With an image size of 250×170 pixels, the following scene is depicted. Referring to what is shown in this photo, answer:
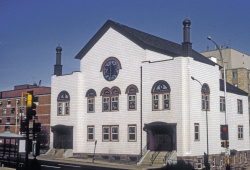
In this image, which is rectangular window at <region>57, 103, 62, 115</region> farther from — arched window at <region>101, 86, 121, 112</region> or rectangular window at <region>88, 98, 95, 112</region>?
arched window at <region>101, 86, 121, 112</region>

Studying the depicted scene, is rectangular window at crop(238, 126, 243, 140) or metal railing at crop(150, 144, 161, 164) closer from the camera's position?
metal railing at crop(150, 144, 161, 164)

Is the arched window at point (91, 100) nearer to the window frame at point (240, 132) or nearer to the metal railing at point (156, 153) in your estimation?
the metal railing at point (156, 153)

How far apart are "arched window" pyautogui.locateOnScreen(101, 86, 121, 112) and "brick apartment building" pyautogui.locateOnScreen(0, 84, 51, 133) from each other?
15292 millimetres

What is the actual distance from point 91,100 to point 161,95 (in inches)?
443

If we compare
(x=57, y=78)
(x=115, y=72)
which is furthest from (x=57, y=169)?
(x=57, y=78)

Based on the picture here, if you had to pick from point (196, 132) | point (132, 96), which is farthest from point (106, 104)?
point (196, 132)

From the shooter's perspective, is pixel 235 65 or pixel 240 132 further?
pixel 235 65

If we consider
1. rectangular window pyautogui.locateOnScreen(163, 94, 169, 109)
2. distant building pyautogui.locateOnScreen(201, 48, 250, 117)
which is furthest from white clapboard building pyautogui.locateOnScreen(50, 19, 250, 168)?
distant building pyautogui.locateOnScreen(201, 48, 250, 117)

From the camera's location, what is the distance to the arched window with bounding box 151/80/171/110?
41531 mm

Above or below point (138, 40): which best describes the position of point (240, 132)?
below

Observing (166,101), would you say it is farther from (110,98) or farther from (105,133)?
(105,133)

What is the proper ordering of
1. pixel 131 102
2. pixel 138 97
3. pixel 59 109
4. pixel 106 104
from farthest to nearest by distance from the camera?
pixel 59 109 < pixel 106 104 < pixel 131 102 < pixel 138 97

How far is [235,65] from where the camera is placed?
85.9m

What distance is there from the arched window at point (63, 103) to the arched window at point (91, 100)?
3.36 meters
